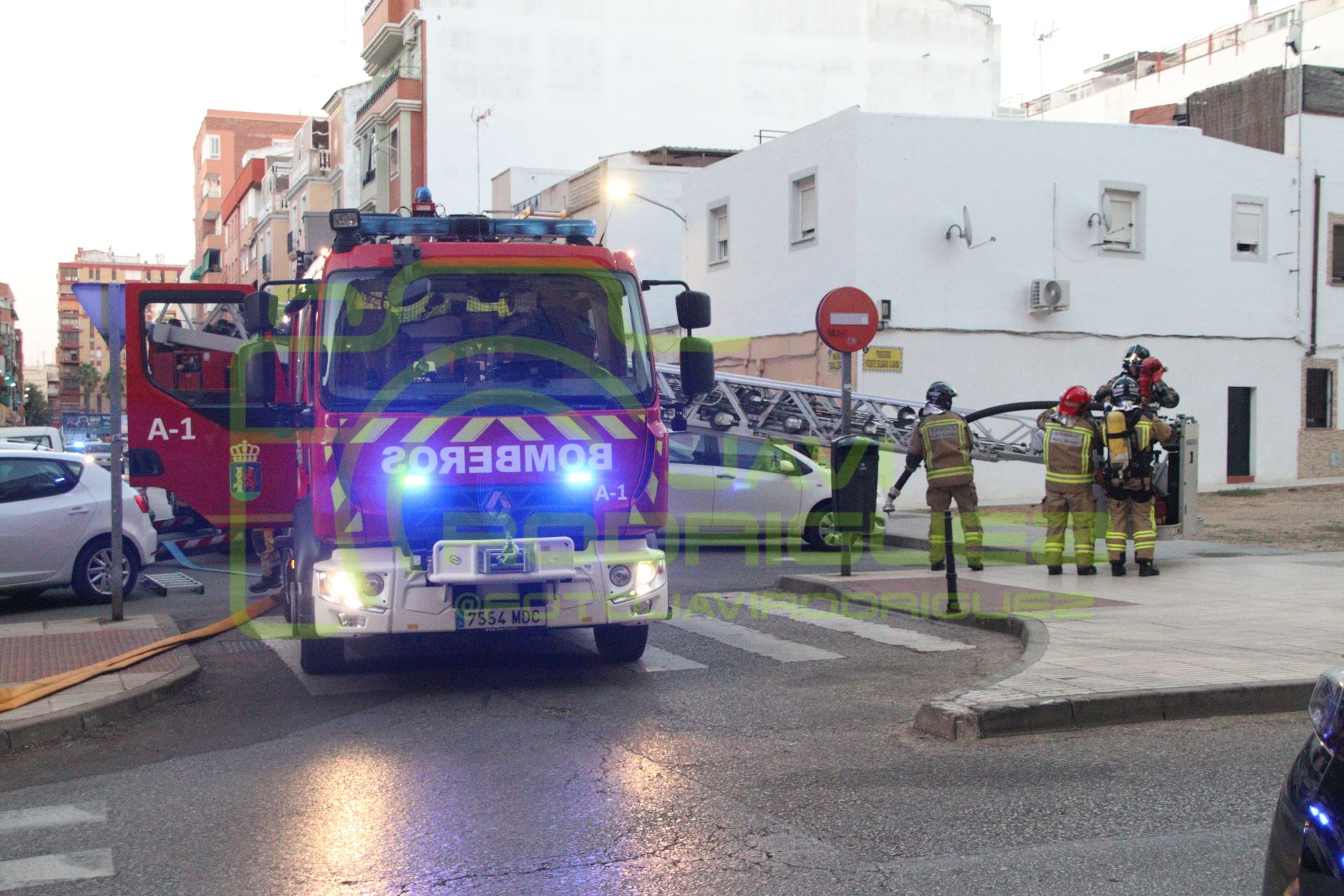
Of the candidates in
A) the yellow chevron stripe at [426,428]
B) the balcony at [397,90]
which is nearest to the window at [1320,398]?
the yellow chevron stripe at [426,428]

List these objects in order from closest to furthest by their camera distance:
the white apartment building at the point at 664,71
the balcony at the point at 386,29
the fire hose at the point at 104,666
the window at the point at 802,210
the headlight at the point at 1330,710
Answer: the headlight at the point at 1330,710, the fire hose at the point at 104,666, the window at the point at 802,210, the white apartment building at the point at 664,71, the balcony at the point at 386,29

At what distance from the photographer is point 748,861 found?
4.51 m

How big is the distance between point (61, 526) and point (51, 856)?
24.8ft

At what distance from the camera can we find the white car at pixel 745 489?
15500mm

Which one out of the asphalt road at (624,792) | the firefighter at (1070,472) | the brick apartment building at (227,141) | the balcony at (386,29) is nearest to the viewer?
the asphalt road at (624,792)

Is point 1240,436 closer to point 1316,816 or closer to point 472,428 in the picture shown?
point 472,428

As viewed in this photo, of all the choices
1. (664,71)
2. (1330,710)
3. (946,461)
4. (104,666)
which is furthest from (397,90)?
(1330,710)

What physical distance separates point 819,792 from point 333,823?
1963mm

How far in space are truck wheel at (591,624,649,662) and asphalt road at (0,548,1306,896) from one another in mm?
243

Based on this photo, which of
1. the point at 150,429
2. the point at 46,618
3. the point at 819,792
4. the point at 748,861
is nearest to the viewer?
the point at 748,861

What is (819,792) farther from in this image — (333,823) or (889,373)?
(889,373)

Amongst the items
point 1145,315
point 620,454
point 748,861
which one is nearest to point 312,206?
point 1145,315

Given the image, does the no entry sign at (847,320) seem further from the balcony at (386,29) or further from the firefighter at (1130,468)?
the balcony at (386,29)

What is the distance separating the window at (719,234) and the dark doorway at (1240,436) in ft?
33.9
